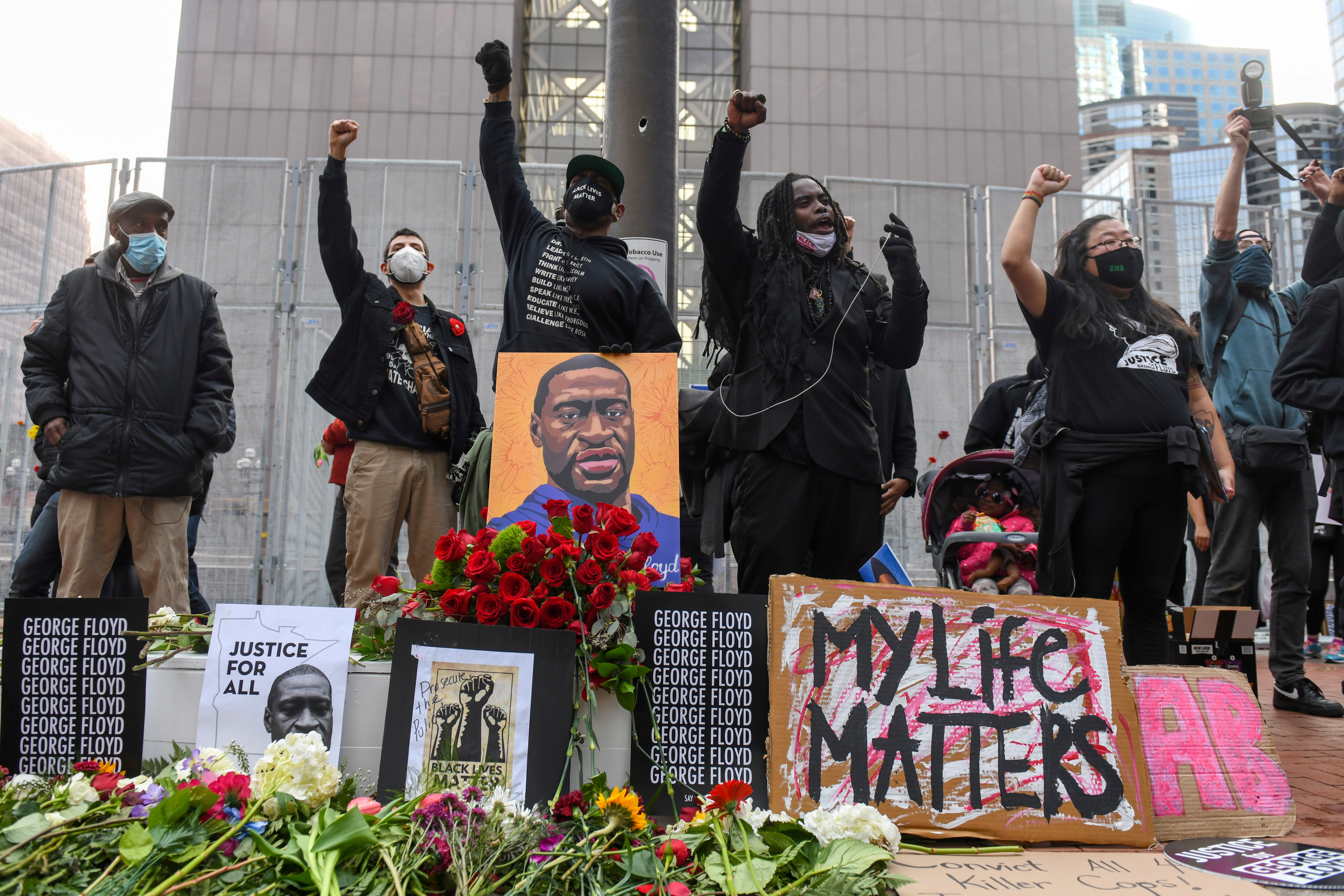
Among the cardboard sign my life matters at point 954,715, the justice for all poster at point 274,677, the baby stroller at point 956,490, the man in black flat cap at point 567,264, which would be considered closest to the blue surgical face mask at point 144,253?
the man in black flat cap at point 567,264

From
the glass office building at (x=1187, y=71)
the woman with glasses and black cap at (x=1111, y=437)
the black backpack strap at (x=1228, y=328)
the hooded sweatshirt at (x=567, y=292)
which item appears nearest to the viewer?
the woman with glasses and black cap at (x=1111, y=437)

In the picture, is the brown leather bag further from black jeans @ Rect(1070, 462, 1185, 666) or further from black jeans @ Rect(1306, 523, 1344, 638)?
black jeans @ Rect(1306, 523, 1344, 638)

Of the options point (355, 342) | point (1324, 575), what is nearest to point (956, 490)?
point (355, 342)

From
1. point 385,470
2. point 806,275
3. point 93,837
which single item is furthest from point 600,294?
point 93,837

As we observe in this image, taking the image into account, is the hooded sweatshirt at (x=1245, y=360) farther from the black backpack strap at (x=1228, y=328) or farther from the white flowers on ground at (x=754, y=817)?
the white flowers on ground at (x=754, y=817)

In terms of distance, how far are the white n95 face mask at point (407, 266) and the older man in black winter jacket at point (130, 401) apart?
777 millimetres

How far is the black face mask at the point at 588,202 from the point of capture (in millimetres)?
3297

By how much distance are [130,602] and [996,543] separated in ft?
14.5

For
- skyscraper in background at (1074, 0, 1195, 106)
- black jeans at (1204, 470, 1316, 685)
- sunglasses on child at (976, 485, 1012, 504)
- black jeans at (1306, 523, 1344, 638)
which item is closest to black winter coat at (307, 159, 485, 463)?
sunglasses on child at (976, 485, 1012, 504)

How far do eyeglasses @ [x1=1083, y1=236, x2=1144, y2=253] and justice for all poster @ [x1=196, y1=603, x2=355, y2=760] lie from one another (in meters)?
2.74

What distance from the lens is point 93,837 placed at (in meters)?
1.66

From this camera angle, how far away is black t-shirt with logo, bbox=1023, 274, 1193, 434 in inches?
117

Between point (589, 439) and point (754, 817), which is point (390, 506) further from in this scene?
point (754, 817)

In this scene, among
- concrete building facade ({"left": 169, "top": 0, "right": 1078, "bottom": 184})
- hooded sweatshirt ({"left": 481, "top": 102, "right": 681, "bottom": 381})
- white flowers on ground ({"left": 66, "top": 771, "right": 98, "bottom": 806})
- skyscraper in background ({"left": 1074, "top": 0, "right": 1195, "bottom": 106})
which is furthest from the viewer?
skyscraper in background ({"left": 1074, "top": 0, "right": 1195, "bottom": 106})
